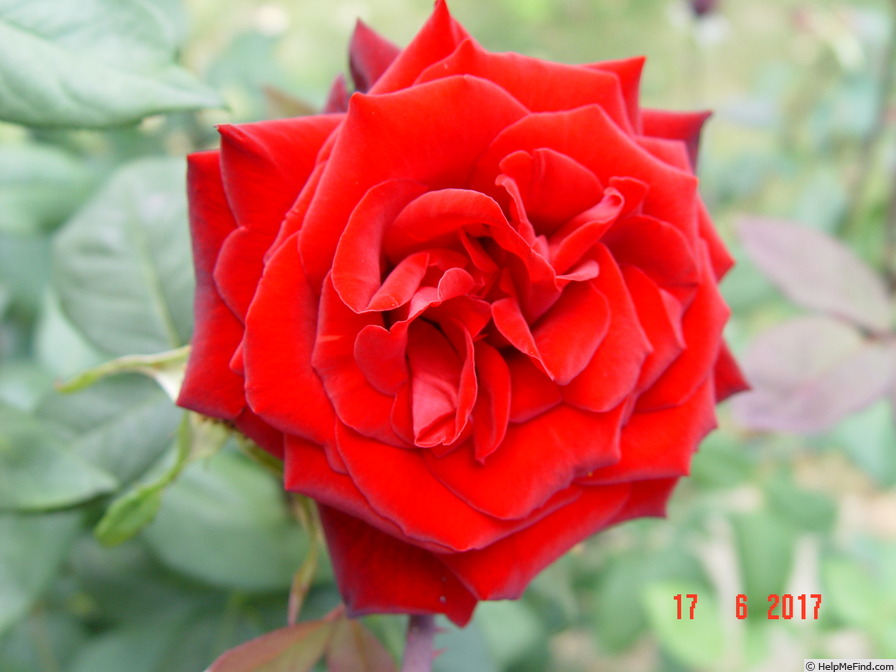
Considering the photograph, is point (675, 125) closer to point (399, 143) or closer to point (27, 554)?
point (399, 143)

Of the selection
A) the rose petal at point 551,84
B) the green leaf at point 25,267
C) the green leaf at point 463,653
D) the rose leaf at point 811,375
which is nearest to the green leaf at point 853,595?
the rose leaf at point 811,375

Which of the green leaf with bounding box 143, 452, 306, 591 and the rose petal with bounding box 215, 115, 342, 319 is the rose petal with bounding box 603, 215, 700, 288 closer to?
the rose petal with bounding box 215, 115, 342, 319

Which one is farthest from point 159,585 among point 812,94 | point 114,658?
point 812,94

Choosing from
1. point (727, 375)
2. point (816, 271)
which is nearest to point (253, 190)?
point (727, 375)

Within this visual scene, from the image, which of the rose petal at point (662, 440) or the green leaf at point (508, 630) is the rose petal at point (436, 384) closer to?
the rose petal at point (662, 440)

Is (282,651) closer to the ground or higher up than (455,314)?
closer to the ground

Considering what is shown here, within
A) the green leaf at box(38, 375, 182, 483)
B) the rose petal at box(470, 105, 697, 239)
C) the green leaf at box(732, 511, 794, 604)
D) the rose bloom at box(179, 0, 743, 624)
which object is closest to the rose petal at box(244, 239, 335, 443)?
the rose bloom at box(179, 0, 743, 624)
